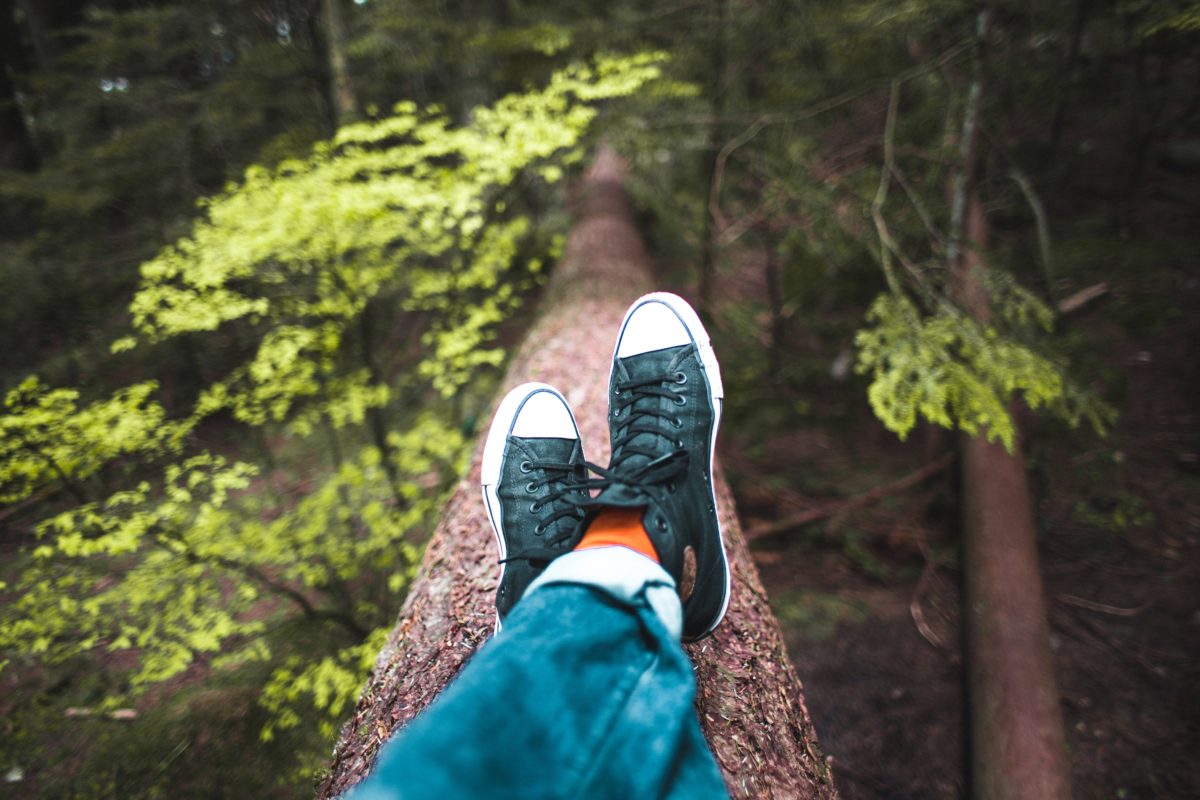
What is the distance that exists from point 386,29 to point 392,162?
8.08ft

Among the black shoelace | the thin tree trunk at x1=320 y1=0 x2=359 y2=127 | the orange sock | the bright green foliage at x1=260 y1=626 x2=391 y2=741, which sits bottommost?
the bright green foliage at x1=260 y1=626 x2=391 y2=741

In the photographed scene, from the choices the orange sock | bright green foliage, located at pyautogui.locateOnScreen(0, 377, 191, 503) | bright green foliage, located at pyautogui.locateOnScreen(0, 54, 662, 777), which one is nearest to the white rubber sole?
the orange sock

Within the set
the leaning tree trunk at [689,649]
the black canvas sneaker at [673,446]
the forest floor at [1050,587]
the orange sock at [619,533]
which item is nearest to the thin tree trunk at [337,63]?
the leaning tree trunk at [689,649]

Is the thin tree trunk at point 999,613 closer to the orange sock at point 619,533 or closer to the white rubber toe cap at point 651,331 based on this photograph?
the white rubber toe cap at point 651,331

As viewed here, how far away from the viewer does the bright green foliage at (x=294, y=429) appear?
2318 millimetres

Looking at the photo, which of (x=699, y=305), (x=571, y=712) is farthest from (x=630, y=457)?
(x=699, y=305)

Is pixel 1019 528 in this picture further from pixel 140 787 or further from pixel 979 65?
pixel 140 787

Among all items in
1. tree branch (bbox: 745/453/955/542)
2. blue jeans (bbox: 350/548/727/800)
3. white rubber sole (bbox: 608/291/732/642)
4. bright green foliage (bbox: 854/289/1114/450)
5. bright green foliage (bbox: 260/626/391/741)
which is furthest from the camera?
tree branch (bbox: 745/453/955/542)

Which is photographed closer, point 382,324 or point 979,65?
point 979,65

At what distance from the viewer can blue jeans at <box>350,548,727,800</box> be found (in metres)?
0.78

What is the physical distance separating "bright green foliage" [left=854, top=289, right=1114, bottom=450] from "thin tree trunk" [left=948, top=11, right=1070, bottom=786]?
0.26 meters

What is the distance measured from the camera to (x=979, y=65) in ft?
8.06

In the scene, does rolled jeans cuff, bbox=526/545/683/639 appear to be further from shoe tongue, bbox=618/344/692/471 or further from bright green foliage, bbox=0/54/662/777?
bright green foliage, bbox=0/54/662/777

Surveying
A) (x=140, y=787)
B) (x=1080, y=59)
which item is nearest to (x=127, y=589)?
(x=140, y=787)
